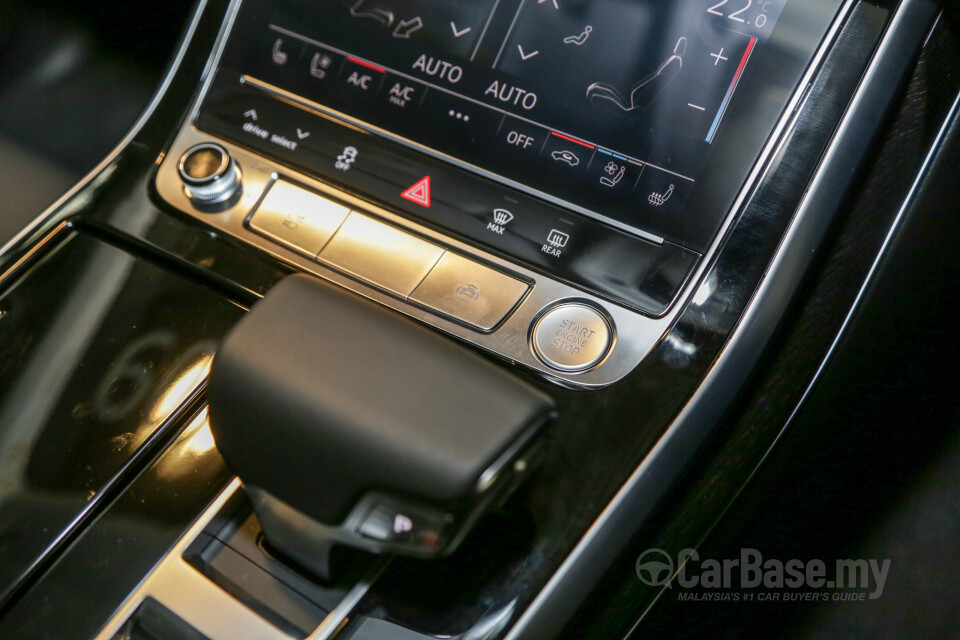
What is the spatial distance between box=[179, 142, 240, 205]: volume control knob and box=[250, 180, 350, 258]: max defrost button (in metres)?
0.04

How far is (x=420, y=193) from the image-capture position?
626mm

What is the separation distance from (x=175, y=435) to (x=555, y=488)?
29cm

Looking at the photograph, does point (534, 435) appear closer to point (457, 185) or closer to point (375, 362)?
point (375, 362)

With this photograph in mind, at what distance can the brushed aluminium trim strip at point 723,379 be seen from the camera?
472mm

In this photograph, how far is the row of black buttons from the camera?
0.56 meters

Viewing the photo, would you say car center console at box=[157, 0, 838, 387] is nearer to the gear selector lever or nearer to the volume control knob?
the volume control knob

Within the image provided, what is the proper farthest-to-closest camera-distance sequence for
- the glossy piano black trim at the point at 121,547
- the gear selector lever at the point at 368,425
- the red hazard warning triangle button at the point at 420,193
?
1. the red hazard warning triangle button at the point at 420,193
2. the glossy piano black trim at the point at 121,547
3. the gear selector lever at the point at 368,425

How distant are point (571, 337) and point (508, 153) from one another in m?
0.17

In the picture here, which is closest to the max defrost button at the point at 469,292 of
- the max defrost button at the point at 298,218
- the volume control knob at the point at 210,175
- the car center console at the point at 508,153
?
the car center console at the point at 508,153

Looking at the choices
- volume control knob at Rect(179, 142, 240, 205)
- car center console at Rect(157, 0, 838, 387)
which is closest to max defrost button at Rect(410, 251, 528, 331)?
car center console at Rect(157, 0, 838, 387)

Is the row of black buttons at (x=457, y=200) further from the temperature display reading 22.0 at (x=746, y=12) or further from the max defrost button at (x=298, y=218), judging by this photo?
the temperature display reading 22.0 at (x=746, y=12)

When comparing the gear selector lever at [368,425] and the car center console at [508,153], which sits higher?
the car center console at [508,153]

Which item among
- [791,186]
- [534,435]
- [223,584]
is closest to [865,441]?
[791,186]

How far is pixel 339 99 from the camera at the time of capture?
0.66 m
